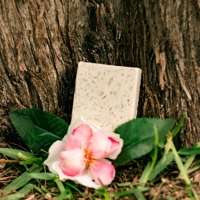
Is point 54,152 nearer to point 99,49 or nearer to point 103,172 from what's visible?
point 103,172

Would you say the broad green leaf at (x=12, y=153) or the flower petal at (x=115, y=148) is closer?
the flower petal at (x=115, y=148)

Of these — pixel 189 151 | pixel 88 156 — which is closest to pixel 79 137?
pixel 88 156

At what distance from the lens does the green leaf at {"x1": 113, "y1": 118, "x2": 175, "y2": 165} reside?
939 mm

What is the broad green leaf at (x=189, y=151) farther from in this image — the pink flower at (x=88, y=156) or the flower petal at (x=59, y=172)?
the flower petal at (x=59, y=172)

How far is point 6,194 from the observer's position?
0.98 m

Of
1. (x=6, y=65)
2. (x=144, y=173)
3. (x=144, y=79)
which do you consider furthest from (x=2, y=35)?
(x=144, y=173)

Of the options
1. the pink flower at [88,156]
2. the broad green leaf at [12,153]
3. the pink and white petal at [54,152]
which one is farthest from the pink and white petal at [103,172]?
the broad green leaf at [12,153]

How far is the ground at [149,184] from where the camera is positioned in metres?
0.88

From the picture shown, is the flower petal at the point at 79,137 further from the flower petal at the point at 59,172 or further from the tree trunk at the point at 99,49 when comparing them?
the tree trunk at the point at 99,49

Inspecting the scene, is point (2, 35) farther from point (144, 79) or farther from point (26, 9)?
point (144, 79)

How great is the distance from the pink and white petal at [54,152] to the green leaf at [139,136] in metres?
0.14

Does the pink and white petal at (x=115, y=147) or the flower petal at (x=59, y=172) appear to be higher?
the pink and white petal at (x=115, y=147)

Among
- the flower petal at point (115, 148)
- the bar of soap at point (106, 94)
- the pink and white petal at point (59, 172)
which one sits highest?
the bar of soap at point (106, 94)

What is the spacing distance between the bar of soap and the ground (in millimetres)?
114
